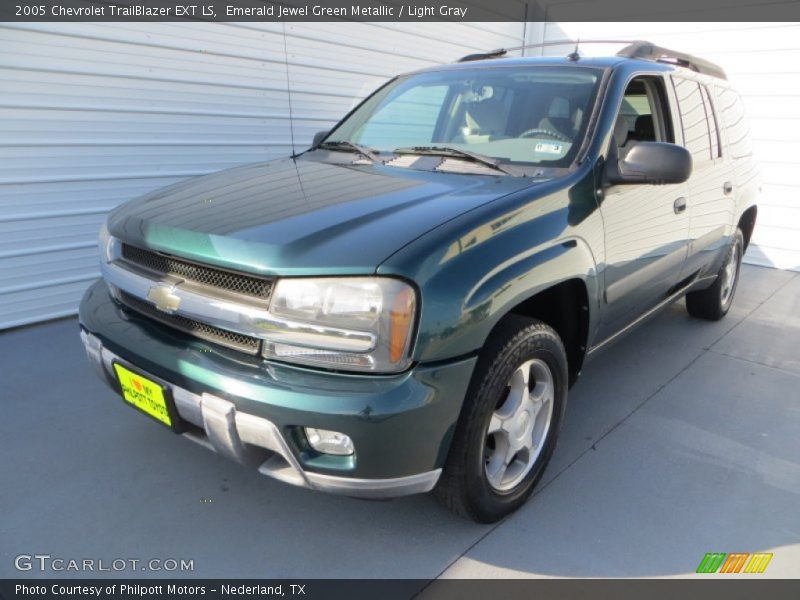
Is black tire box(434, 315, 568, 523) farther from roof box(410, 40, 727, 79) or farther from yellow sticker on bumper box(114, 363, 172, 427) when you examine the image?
roof box(410, 40, 727, 79)

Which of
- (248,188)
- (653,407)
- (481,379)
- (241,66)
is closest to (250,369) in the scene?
(481,379)

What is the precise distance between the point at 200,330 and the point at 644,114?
2410mm

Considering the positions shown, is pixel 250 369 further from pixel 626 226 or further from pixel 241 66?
pixel 241 66

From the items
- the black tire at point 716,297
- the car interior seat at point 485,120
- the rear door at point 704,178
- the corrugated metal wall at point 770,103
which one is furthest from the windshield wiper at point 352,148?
the corrugated metal wall at point 770,103

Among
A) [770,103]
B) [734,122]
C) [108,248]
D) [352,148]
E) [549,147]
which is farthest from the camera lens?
[770,103]

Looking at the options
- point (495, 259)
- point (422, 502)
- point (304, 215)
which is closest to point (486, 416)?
point (495, 259)

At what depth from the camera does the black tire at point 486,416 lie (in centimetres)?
185

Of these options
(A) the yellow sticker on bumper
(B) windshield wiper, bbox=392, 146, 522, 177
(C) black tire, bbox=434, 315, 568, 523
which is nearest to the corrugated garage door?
(A) the yellow sticker on bumper

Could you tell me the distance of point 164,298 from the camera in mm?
1941

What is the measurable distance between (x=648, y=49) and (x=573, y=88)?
119 centimetres

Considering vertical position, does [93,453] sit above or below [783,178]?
below

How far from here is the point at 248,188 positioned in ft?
7.71

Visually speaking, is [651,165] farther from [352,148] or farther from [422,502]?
[422,502]

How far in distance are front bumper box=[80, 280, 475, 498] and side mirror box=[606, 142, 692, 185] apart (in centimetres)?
117
